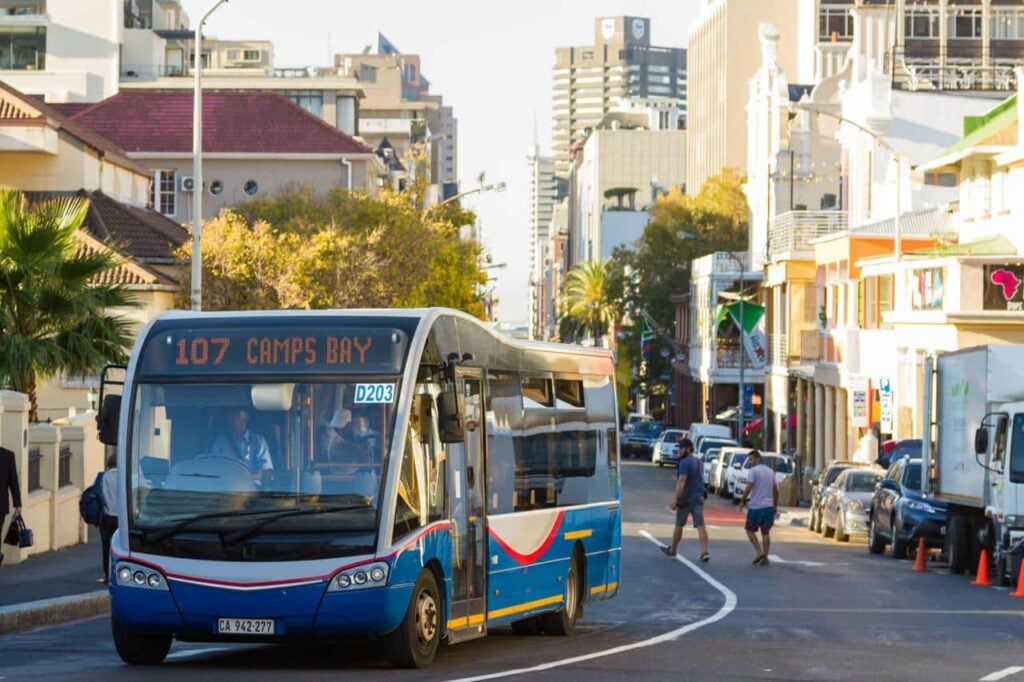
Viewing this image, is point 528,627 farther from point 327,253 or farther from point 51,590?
point 327,253

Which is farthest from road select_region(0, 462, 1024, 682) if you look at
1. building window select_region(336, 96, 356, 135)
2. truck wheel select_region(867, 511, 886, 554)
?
building window select_region(336, 96, 356, 135)

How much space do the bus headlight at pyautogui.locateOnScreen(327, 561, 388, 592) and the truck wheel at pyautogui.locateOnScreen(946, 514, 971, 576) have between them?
17395mm

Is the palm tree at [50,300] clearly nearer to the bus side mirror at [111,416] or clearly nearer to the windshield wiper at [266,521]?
the bus side mirror at [111,416]

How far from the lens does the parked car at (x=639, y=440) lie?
324 ft

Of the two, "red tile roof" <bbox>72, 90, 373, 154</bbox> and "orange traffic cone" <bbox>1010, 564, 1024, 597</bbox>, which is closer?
"orange traffic cone" <bbox>1010, 564, 1024, 597</bbox>

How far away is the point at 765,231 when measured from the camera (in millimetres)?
89812

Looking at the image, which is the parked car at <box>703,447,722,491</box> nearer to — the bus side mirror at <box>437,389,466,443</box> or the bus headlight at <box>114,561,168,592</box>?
the bus side mirror at <box>437,389,466,443</box>

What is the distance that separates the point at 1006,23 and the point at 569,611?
98.8 meters

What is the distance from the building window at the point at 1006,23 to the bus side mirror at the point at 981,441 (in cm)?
8702

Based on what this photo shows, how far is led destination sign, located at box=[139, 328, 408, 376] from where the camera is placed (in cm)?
1517

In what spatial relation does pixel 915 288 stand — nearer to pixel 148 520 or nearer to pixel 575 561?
pixel 575 561

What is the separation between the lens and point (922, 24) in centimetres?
10681

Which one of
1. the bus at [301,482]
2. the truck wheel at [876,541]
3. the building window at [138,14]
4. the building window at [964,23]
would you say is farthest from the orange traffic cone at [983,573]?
the building window at [964,23]

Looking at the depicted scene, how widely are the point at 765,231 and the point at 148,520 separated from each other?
251 feet
